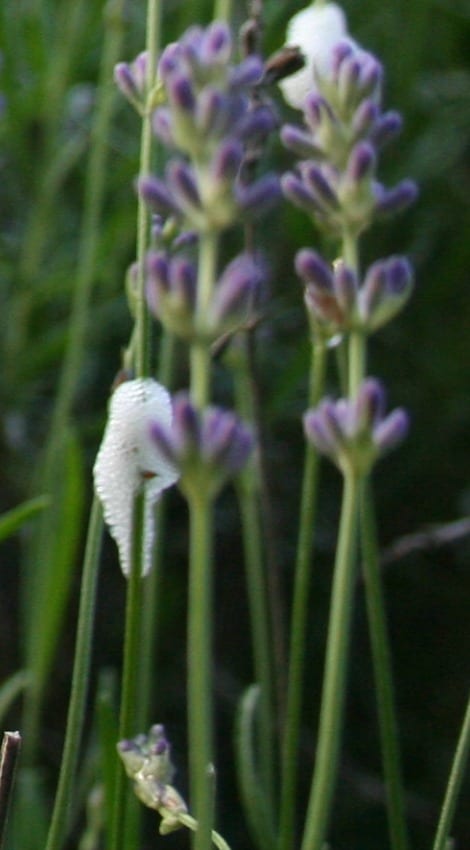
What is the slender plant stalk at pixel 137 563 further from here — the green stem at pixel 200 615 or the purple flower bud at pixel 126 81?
the green stem at pixel 200 615

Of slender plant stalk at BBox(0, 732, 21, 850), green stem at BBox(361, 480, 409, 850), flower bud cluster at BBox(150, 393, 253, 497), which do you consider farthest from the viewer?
green stem at BBox(361, 480, 409, 850)

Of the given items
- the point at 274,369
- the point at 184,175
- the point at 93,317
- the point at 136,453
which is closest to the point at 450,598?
the point at 274,369

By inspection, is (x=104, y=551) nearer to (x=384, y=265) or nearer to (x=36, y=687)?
(x=36, y=687)

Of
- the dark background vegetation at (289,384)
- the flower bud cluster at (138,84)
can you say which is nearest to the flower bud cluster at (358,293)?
the flower bud cluster at (138,84)

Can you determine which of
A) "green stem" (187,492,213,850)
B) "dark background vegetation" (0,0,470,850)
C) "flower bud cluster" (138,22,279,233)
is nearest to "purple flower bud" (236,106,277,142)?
"flower bud cluster" (138,22,279,233)

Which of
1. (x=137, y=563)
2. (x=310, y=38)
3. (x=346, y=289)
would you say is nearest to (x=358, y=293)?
(x=346, y=289)

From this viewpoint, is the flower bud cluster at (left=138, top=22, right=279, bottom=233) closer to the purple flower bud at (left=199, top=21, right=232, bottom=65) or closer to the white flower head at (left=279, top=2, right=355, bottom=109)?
the purple flower bud at (left=199, top=21, right=232, bottom=65)
